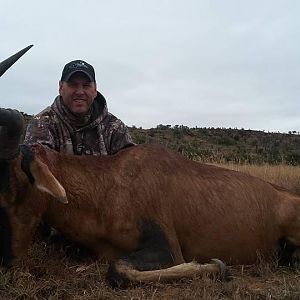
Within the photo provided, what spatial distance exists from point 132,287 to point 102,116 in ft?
11.3

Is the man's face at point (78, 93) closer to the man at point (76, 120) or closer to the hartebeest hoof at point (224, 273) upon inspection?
the man at point (76, 120)

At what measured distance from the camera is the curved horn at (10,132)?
15.1 ft

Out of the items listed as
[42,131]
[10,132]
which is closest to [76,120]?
[42,131]

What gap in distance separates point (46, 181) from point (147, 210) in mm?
1097

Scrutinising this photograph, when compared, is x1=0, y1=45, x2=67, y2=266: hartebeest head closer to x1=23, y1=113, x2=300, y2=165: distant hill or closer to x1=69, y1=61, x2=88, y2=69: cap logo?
x1=69, y1=61, x2=88, y2=69: cap logo

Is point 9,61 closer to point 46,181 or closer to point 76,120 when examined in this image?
point 46,181

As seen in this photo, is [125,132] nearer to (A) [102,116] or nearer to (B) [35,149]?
(A) [102,116]

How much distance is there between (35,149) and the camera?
5.31m

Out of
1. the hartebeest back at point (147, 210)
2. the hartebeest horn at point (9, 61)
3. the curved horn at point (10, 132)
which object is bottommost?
the hartebeest back at point (147, 210)

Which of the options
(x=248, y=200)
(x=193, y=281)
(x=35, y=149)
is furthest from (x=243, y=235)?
(x=35, y=149)

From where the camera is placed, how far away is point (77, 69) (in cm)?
736

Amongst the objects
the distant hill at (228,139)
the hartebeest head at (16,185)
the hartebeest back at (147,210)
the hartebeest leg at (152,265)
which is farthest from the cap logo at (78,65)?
the distant hill at (228,139)

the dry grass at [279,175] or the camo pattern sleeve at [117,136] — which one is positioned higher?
Answer: the camo pattern sleeve at [117,136]

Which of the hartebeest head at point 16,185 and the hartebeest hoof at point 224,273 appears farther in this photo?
the hartebeest hoof at point 224,273
